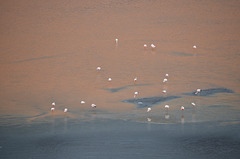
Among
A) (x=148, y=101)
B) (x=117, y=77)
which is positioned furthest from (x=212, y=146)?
(x=117, y=77)

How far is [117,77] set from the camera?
21.0 ft

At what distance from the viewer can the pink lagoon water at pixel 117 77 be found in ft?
14.2

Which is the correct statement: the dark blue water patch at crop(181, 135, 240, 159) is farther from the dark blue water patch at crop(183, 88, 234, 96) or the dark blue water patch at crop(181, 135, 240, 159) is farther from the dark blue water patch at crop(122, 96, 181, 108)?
the dark blue water patch at crop(183, 88, 234, 96)

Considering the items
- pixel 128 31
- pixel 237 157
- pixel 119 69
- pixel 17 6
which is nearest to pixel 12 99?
pixel 119 69

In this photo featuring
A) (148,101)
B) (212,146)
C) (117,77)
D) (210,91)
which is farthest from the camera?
(117,77)

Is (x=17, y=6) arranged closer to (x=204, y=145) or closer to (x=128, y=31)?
(x=128, y=31)

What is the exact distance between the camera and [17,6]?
10.4 meters

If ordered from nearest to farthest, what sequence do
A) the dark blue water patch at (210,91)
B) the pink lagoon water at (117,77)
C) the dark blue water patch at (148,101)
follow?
the pink lagoon water at (117,77) → the dark blue water patch at (148,101) → the dark blue water patch at (210,91)

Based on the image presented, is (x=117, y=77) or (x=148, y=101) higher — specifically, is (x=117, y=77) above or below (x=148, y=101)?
above

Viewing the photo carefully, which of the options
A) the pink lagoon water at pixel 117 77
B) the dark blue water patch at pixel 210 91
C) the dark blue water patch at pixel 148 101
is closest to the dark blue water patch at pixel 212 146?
the pink lagoon water at pixel 117 77

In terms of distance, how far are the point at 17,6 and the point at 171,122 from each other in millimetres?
7103

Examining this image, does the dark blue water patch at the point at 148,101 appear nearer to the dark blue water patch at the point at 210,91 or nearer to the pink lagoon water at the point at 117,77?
the pink lagoon water at the point at 117,77

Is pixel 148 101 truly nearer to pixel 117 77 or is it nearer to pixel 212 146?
pixel 117 77

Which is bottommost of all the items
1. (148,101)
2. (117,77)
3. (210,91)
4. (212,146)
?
(212,146)
